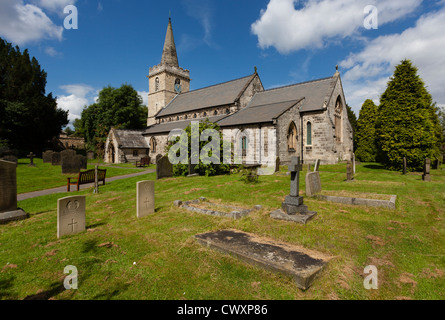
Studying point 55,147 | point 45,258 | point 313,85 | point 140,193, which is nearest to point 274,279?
point 45,258

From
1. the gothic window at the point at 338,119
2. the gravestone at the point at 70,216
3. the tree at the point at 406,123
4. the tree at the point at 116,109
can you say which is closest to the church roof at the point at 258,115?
the gothic window at the point at 338,119

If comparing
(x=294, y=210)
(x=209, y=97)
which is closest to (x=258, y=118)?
(x=209, y=97)

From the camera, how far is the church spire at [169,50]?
3853 cm

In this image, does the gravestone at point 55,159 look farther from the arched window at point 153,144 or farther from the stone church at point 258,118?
the arched window at point 153,144

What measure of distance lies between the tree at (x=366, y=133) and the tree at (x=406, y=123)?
11.5 m

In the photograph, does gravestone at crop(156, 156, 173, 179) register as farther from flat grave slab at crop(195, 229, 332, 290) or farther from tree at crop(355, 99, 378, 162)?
tree at crop(355, 99, 378, 162)

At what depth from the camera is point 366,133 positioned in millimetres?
30578

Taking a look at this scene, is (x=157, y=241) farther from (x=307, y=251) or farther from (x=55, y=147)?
(x=55, y=147)

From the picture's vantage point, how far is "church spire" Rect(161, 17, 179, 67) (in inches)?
1517

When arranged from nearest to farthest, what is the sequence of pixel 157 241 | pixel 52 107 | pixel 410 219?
pixel 157 241, pixel 410 219, pixel 52 107

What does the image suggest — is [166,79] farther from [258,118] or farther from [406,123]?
[406,123]
